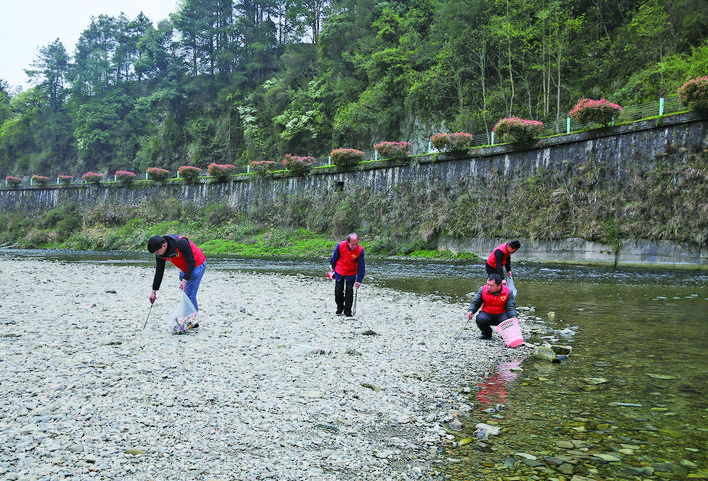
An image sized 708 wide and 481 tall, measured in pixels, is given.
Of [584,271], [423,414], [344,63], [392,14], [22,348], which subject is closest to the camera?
[423,414]

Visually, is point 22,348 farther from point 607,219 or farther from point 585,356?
point 607,219

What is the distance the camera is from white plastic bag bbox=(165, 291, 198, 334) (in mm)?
7215

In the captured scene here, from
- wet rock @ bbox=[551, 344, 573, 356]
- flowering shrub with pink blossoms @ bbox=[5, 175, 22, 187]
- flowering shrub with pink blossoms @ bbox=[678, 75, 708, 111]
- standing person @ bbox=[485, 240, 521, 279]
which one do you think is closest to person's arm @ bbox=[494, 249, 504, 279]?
standing person @ bbox=[485, 240, 521, 279]

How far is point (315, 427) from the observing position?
3.81 metres

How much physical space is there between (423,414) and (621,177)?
22960mm

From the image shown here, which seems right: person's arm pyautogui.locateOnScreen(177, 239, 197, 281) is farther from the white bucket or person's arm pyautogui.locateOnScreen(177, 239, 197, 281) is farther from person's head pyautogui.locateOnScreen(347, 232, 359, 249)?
the white bucket

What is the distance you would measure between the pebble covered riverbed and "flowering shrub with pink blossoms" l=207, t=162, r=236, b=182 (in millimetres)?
35972

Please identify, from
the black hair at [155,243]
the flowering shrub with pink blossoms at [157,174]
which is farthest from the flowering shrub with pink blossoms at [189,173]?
the black hair at [155,243]

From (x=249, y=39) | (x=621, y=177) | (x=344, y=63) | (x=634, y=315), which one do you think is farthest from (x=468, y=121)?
(x=249, y=39)

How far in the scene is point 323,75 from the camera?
149 ft

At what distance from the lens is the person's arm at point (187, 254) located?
7312 millimetres

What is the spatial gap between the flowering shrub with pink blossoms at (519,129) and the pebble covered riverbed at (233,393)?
65.3ft

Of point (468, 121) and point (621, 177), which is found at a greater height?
point (468, 121)

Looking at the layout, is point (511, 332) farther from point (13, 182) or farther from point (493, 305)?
point (13, 182)
